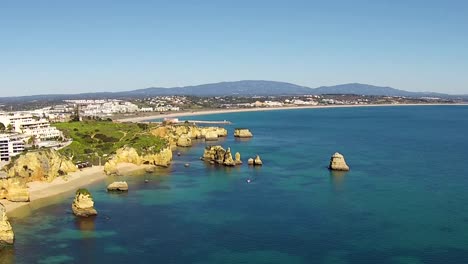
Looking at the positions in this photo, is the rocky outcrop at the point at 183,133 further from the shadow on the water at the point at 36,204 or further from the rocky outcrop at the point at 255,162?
the shadow on the water at the point at 36,204

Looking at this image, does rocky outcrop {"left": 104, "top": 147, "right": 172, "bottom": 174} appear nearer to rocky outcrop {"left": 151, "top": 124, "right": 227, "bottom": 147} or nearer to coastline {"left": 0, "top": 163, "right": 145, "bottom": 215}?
coastline {"left": 0, "top": 163, "right": 145, "bottom": 215}

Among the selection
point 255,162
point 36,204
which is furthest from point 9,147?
point 255,162

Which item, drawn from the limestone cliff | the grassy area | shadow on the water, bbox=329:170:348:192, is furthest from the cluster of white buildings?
shadow on the water, bbox=329:170:348:192

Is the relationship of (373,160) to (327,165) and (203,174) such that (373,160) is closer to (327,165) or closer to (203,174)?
(327,165)

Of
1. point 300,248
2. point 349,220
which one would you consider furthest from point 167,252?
point 349,220

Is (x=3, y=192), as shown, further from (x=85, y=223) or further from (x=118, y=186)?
(x=85, y=223)
